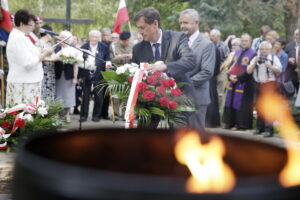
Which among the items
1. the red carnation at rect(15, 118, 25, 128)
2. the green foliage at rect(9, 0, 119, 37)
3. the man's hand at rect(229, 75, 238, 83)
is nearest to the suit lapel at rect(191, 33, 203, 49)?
the red carnation at rect(15, 118, 25, 128)

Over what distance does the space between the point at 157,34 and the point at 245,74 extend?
5.15 metres

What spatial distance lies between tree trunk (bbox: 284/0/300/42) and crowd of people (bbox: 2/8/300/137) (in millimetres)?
8146

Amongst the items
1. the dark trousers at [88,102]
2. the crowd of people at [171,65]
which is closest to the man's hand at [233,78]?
the crowd of people at [171,65]

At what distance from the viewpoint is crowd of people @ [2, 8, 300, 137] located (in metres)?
5.00

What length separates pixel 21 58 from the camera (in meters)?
6.46

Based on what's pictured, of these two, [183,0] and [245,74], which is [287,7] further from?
[245,74]

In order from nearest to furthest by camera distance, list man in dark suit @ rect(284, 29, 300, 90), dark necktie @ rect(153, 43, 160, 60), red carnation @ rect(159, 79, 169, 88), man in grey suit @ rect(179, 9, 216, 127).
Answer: red carnation @ rect(159, 79, 169, 88) → dark necktie @ rect(153, 43, 160, 60) → man in grey suit @ rect(179, 9, 216, 127) → man in dark suit @ rect(284, 29, 300, 90)

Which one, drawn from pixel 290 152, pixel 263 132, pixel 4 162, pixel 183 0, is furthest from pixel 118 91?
pixel 183 0

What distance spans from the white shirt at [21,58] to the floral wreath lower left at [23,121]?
4.98ft

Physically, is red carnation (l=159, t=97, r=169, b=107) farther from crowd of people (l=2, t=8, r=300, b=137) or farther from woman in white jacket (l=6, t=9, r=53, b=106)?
woman in white jacket (l=6, t=9, r=53, b=106)

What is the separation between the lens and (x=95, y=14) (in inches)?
1313

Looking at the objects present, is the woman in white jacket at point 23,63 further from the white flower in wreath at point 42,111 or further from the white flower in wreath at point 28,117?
the white flower in wreath at point 28,117

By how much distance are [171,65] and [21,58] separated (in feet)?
8.28

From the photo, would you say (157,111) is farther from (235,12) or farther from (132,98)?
(235,12)
